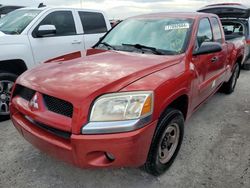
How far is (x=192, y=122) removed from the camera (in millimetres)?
4094

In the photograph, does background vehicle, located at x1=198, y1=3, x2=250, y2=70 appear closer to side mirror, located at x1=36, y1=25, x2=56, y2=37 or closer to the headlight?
side mirror, located at x1=36, y1=25, x2=56, y2=37

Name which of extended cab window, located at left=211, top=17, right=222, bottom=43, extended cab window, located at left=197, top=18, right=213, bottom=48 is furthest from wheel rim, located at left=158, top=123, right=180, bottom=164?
extended cab window, located at left=211, top=17, right=222, bottom=43

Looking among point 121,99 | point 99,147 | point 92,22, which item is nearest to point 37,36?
point 92,22

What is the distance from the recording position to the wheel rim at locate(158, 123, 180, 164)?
269 cm

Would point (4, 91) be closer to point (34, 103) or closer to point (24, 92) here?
point (24, 92)

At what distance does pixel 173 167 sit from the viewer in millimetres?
2896

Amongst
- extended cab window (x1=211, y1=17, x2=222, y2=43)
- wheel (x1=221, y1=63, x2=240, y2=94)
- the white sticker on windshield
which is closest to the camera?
the white sticker on windshield

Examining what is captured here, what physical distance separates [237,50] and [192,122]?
2236 millimetres

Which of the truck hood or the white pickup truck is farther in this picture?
the white pickup truck

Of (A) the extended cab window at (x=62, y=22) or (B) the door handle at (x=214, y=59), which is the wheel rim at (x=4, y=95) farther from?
(B) the door handle at (x=214, y=59)

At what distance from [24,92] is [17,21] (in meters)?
2.72

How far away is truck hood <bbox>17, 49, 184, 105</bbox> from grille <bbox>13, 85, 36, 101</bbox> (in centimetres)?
6

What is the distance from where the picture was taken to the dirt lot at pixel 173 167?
8.61 feet

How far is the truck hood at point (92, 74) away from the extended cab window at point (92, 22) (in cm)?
262
